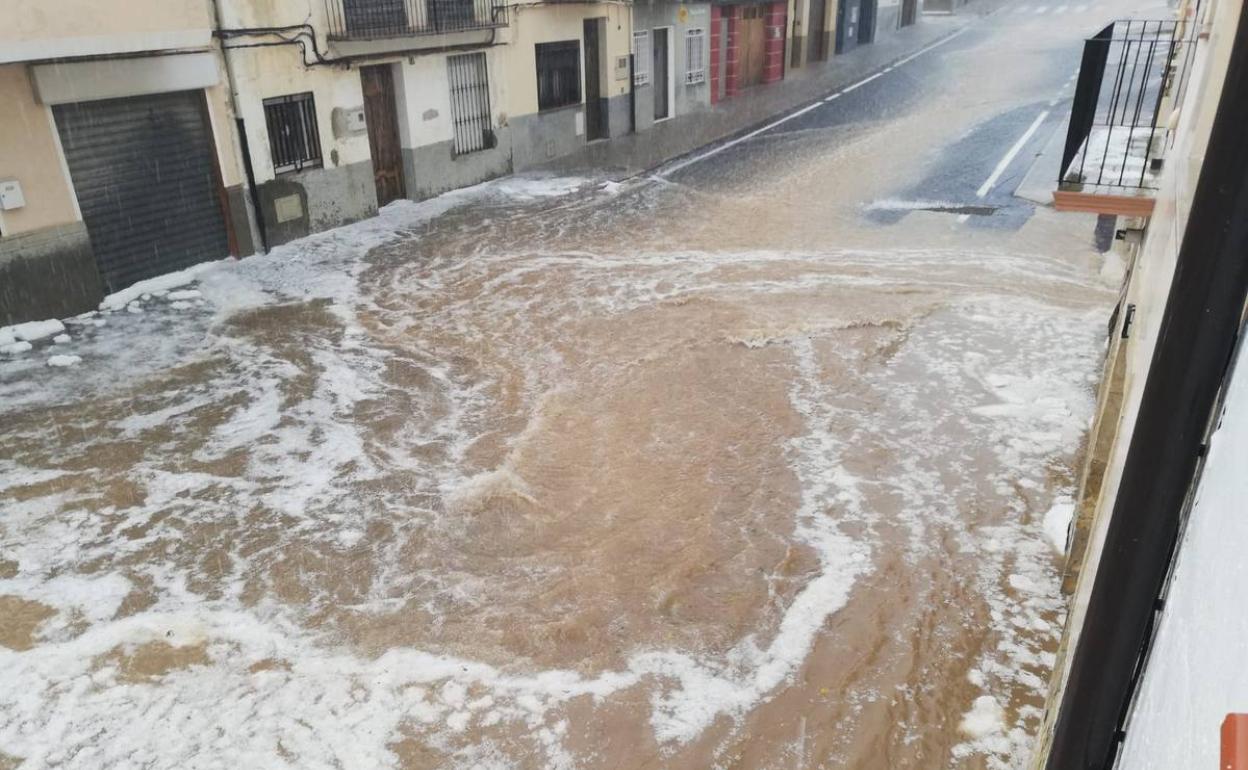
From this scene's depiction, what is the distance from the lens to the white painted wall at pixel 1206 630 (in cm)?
112

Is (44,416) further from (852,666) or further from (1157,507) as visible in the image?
(1157,507)

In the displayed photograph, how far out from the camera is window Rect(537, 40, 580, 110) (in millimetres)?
16859

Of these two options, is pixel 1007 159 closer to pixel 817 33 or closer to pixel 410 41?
pixel 410 41

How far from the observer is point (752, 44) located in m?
24.6

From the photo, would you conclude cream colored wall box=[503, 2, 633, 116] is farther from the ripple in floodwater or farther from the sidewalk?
the ripple in floodwater

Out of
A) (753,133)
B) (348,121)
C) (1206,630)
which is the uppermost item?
(1206,630)

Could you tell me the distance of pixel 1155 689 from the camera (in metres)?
1.56

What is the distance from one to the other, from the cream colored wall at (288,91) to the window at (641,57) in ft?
25.9

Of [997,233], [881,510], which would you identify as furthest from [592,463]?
[997,233]

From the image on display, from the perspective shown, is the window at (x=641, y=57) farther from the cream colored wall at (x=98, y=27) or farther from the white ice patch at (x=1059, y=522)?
the white ice patch at (x=1059, y=522)

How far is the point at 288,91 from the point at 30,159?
3.61m

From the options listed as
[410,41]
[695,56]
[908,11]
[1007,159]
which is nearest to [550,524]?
[410,41]

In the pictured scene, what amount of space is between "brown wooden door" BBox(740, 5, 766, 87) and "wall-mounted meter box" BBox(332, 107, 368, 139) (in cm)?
1416

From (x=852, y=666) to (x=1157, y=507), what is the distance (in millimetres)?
3437
